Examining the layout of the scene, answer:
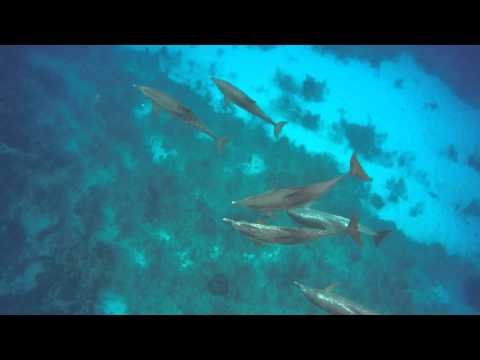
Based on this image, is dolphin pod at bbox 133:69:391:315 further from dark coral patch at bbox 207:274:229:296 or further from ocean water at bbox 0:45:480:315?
dark coral patch at bbox 207:274:229:296

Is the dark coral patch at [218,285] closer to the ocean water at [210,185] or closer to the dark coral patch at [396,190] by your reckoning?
the ocean water at [210,185]

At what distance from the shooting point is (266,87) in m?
23.7

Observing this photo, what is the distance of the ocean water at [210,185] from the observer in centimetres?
1387

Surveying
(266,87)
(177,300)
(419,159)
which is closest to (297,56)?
(266,87)

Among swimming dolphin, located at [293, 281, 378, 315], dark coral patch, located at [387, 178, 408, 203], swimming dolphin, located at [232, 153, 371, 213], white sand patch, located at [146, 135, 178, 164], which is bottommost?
dark coral patch, located at [387, 178, 408, 203]

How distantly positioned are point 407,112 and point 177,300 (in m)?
24.8

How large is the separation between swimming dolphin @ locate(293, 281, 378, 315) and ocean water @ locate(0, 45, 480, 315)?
3253mm

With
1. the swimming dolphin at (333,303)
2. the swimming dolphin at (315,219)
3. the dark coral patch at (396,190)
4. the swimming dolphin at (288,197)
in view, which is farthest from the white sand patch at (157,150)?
the dark coral patch at (396,190)

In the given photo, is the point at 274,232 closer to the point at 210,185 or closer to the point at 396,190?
the point at 210,185

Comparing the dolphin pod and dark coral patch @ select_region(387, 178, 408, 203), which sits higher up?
the dolphin pod

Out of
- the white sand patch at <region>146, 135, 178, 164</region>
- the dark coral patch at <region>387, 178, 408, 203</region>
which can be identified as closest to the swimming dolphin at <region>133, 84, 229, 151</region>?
the white sand patch at <region>146, 135, 178, 164</region>

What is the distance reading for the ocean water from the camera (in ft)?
45.5

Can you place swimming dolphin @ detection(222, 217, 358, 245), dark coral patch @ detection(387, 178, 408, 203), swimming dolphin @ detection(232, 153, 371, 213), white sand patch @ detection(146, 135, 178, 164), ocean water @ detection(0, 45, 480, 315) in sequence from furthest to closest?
dark coral patch @ detection(387, 178, 408, 203) < white sand patch @ detection(146, 135, 178, 164) < ocean water @ detection(0, 45, 480, 315) < swimming dolphin @ detection(222, 217, 358, 245) < swimming dolphin @ detection(232, 153, 371, 213)
